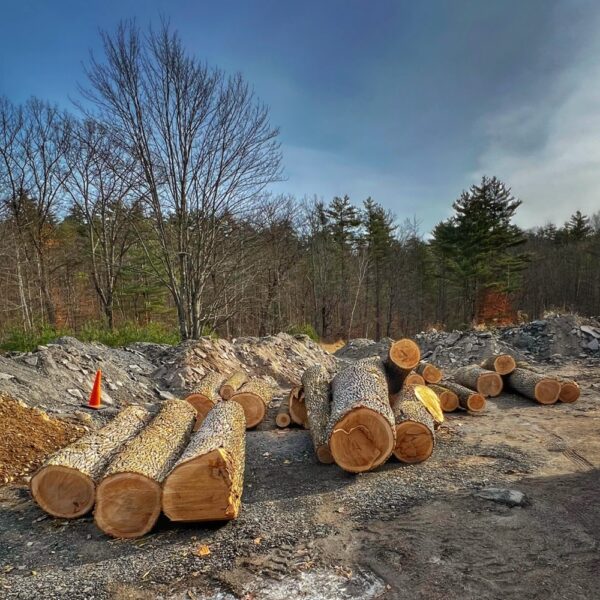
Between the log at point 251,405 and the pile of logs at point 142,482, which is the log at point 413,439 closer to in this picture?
the pile of logs at point 142,482

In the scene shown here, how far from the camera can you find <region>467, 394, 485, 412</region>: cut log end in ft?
21.8

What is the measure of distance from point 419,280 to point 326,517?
28.0 meters

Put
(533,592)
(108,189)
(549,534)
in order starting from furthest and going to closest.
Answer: (108,189)
(549,534)
(533,592)

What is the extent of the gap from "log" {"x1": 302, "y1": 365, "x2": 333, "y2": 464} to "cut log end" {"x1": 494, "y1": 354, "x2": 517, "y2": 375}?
4.24 metres

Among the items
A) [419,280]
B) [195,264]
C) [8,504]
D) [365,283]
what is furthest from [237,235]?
[419,280]

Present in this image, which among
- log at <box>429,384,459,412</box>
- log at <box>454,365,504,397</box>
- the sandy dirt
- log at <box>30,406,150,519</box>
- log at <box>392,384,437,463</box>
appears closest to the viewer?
the sandy dirt

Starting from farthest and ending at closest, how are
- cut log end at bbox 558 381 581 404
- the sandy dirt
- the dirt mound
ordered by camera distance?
cut log end at bbox 558 381 581 404
the dirt mound
the sandy dirt

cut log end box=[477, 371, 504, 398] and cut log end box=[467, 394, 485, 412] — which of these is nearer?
cut log end box=[467, 394, 485, 412]

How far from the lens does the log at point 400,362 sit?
18.5ft

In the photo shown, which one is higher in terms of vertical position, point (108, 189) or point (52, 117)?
point (52, 117)

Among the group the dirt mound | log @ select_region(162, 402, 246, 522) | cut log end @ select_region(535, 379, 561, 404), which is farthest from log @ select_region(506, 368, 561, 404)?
the dirt mound

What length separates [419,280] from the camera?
29.6m

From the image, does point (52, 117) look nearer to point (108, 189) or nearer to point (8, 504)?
point (108, 189)

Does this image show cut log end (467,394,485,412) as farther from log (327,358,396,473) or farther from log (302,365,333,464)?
log (327,358,396,473)
